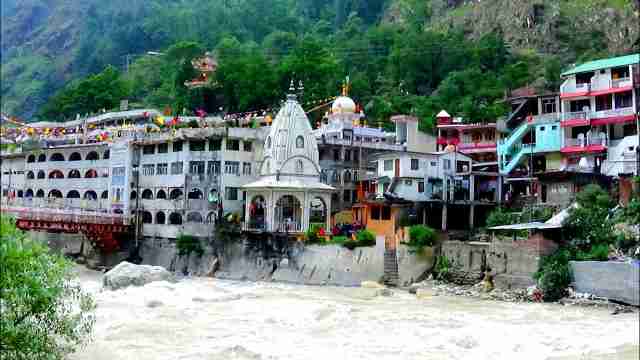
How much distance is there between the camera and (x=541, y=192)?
49.4 metres

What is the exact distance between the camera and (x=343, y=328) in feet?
110

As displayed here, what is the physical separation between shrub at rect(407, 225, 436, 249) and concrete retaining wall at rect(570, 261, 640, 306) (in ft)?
30.8

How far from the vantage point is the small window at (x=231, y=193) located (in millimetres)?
60844

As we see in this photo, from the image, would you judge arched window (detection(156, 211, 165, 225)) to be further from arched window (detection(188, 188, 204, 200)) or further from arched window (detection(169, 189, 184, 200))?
arched window (detection(188, 188, 204, 200))

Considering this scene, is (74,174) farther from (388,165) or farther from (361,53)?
(361,53)

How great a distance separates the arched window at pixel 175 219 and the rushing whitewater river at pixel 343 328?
1781 cm

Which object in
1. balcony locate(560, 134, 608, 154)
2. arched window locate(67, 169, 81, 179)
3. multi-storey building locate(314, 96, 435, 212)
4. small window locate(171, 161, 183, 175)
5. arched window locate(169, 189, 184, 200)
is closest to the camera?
balcony locate(560, 134, 608, 154)

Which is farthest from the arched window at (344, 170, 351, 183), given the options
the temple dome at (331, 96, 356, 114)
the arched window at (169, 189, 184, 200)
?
the arched window at (169, 189, 184, 200)

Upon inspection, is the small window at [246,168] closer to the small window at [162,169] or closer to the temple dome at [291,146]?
the temple dome at [291,146]

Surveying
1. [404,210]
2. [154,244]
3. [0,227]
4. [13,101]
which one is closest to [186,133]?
[154,244]

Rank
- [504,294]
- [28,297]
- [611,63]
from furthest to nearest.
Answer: [611,63] → [504,294] → [28,297]

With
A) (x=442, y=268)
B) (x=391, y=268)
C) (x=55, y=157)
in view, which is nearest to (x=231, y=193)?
(x=391, y=268)

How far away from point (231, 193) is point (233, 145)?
11.8 ft

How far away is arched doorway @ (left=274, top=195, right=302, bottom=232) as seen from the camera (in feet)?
183
